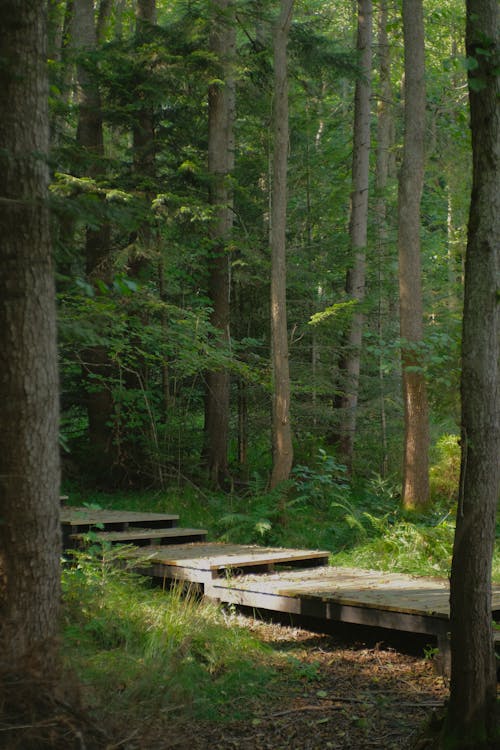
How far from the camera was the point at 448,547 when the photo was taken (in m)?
9.12

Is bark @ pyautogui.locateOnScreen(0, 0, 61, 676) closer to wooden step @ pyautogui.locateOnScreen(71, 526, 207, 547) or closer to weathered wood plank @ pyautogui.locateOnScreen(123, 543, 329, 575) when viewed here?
weathered wood plank @ pyautogui.locateOnScreen(123, 543, 329, 575)

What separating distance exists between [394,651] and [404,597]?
0.47 m

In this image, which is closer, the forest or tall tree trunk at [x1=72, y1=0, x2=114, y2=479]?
the forest

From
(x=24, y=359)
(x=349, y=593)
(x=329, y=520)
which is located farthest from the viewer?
(x=329, y=520)

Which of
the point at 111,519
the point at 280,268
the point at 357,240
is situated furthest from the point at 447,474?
the point at 357,240

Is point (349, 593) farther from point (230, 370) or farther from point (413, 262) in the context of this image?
point (230, 370)

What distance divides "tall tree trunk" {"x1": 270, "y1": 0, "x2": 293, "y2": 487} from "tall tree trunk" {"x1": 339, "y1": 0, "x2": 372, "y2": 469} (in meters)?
3.40

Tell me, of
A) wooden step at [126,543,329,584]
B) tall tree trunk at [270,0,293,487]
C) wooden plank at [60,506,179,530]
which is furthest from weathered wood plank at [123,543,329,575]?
tall tree trunk at [270,0,293,487]

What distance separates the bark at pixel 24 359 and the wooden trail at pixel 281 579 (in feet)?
8.62

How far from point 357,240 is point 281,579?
10339 mm

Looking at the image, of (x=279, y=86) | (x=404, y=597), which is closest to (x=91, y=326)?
(x=404, y=597)

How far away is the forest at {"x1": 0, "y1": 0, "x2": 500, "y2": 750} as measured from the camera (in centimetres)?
414

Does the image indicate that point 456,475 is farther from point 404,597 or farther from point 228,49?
point 228,49

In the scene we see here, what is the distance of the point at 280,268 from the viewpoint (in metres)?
12.7
